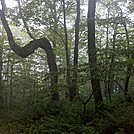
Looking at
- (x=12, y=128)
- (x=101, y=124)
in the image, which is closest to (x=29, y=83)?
(x=12, y=128)

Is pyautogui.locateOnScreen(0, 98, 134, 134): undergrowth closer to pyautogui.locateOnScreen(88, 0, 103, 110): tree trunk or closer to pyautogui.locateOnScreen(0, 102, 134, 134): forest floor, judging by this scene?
pyautogui.locateOnScreen(0, 102, 134, 134): forest floor

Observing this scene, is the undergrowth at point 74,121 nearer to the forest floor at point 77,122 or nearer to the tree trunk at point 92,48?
the forest floor at point 77,122

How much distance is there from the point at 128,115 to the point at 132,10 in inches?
346

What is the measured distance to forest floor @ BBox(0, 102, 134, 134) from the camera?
7.30 metres

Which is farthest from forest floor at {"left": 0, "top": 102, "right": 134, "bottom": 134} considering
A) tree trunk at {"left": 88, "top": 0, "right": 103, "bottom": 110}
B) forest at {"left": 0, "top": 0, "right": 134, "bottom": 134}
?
tree trunk at {"left": 88, "top": 0, "right": 103, "bottom": 110}

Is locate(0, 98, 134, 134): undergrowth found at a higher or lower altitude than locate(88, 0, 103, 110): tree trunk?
lower

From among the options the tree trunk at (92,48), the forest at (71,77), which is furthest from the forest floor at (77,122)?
the tree trunk at (92,48)

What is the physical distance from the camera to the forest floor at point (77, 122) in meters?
7.30

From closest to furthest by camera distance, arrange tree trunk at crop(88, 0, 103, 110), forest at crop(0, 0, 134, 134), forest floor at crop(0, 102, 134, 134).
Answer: forest floor at crop(0, 102, 134, 134)
forest at crop(0, 0, 134, 134)
tree trunk at crop(88, 0, 103, 110)

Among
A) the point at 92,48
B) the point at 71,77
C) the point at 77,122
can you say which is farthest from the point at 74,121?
the point at 92,48

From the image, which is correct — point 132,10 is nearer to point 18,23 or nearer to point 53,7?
point 53,7

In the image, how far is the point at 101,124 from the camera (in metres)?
7.47

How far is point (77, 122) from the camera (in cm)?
811

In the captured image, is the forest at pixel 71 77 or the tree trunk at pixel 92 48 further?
the tree trunk at pixel 92 48
